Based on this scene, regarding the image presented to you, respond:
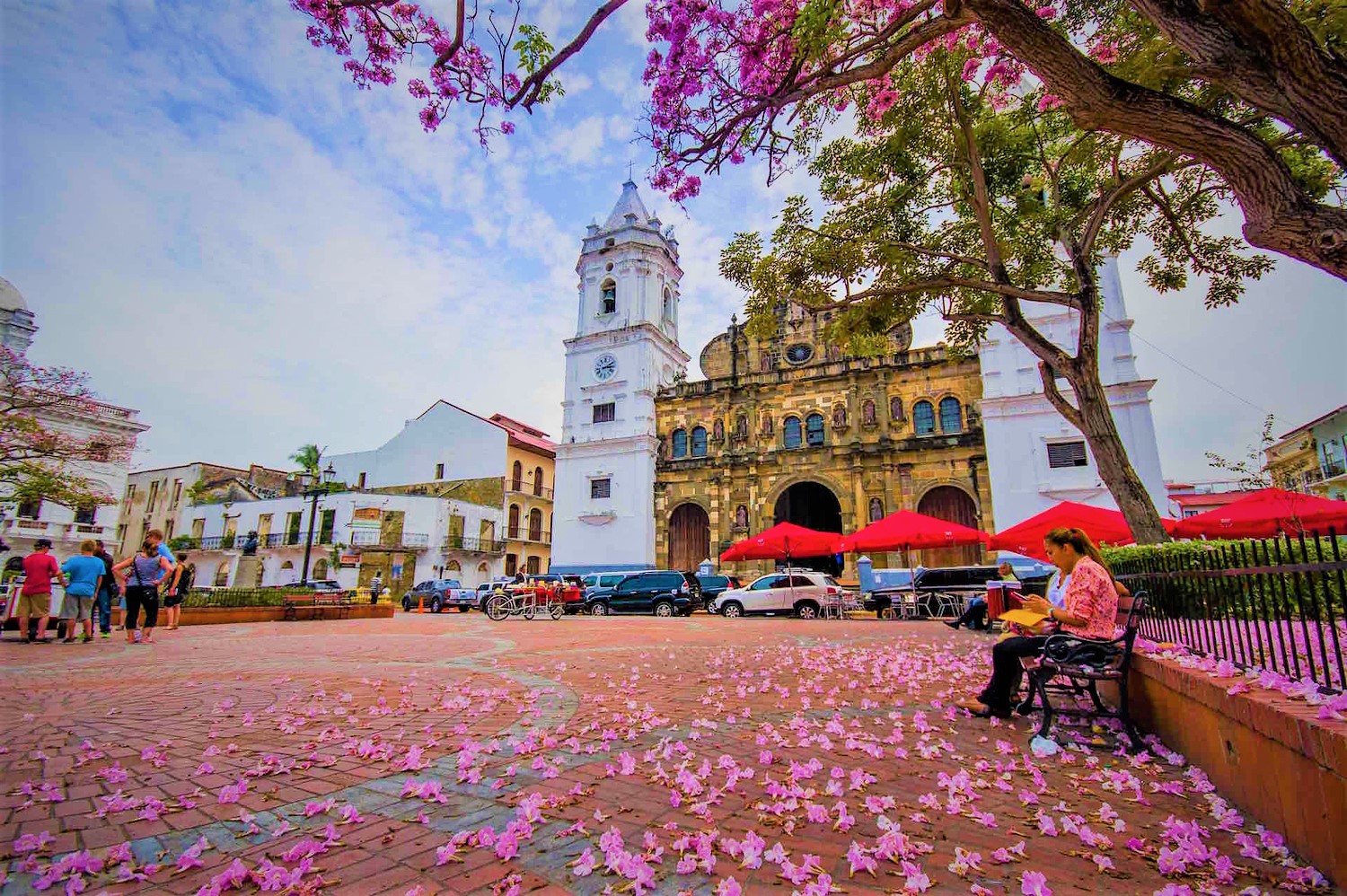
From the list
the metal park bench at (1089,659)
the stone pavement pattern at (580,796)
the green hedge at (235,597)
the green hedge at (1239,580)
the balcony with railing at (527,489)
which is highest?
the balcony with railing at (527,489)

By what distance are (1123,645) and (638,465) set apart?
26.4 metres

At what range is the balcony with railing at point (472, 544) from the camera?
34494 mm

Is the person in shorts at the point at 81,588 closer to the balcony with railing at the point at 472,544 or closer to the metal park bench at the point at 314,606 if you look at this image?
the metal park bench at the point at 314,606

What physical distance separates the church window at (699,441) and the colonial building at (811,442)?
0.05 metres

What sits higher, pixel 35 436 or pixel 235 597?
pixel 35 436

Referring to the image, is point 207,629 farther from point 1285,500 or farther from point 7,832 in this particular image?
point 1285,500

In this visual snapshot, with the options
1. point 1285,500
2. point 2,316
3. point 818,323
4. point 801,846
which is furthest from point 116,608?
point 818,323

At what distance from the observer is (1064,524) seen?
42.3 feet

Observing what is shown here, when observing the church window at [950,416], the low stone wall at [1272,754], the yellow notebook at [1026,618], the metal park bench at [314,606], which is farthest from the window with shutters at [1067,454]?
the metal park bench at [314,606]

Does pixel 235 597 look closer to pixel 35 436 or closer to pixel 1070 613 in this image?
pixel 35 436

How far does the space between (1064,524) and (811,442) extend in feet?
50.8

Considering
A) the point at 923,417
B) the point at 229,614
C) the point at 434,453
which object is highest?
the point at 434,453

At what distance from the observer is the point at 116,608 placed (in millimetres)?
14680

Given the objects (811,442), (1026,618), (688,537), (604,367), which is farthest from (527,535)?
(1026,618)
